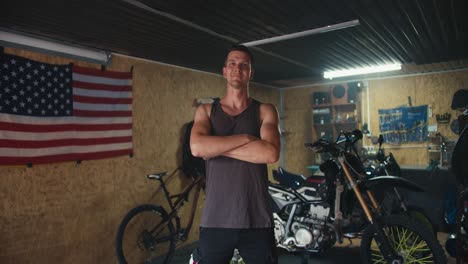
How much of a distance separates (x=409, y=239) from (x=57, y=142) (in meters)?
3.55

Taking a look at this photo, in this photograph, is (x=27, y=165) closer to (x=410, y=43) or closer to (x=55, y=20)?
(x=55, y=20)

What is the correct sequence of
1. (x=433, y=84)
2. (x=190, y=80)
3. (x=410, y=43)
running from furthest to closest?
1. (x=433, y=84)
2. (x=190, y=80)
3. (x=410, y=43)

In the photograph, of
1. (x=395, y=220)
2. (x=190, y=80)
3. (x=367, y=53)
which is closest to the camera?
(x=395, y=220)

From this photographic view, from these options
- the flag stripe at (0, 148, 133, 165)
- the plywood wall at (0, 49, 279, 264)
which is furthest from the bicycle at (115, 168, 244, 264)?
the flag stripe at (0, 148, 133, 165)

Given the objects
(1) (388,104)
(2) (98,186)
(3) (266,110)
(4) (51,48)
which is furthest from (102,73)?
(1) (388,104)

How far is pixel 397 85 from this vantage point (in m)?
6.64

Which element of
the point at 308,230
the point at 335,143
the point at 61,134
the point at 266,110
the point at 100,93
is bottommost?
the point at 308,230

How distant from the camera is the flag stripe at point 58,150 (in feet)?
10.4

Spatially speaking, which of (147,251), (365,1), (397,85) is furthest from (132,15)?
(397,85)

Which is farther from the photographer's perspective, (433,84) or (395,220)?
(433,84)

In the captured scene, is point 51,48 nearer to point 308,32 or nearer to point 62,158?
point 62,158

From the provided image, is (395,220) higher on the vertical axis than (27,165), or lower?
lower

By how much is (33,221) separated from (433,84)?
260 inches

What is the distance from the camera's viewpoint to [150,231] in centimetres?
418
